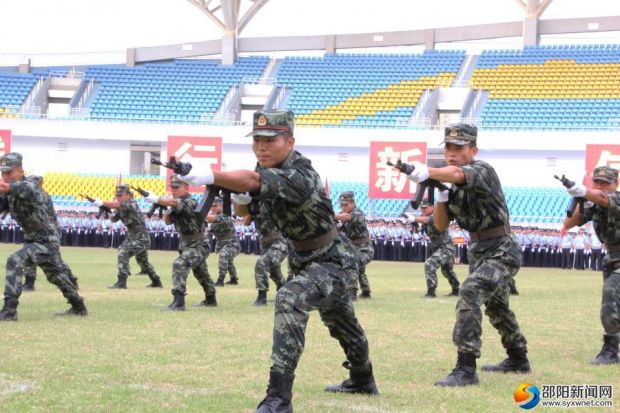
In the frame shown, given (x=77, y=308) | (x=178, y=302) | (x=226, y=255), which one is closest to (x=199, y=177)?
(x=77, y=308)

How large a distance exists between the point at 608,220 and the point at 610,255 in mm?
393

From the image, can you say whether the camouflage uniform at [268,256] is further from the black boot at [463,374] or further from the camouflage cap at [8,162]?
the black boot at [463,374]

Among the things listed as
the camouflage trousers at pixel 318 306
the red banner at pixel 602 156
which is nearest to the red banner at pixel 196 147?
the red banner at pixel 602 156

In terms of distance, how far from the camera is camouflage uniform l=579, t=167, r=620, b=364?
30.2 feet

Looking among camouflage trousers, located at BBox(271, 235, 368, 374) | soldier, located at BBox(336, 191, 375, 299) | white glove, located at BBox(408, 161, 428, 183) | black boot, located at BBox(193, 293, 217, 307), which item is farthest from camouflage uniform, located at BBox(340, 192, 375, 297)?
white glove, located at BBox(408, 161, 428, 183)

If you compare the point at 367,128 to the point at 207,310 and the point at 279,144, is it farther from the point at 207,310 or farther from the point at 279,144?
the point at 279,144

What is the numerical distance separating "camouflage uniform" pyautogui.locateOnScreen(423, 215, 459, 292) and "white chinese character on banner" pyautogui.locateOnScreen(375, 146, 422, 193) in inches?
409

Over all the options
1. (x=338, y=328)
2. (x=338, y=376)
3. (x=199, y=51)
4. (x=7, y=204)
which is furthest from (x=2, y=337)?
(x=199, y=51)

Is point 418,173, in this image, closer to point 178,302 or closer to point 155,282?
point 178,302

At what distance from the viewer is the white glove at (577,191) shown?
311 inches

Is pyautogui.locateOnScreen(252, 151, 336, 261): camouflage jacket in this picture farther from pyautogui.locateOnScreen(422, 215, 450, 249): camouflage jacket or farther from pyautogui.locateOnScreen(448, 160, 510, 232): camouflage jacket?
pyautogui.locateOnScreen(422, 215, 450, 249): camouflage jacket

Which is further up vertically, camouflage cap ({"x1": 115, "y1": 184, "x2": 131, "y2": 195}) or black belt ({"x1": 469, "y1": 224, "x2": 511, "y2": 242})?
camouflage cap ({"x1": 115, "y1": 184, "x2": 131, "y2": 195})

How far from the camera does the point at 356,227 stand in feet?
55.8

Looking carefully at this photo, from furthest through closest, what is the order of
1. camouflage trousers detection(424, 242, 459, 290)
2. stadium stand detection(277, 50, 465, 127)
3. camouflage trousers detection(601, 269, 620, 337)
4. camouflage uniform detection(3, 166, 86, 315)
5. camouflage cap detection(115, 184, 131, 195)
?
stadium stand detection(277, 50, 465, 127), camouflage cap detection(115, 184, 131, 195), camouflage trousers detection(424, 242, 459, 290), camouflage uniform detection(3, 166, 86, 315), camouflage trousers detection(601, 269, 620, 337)
